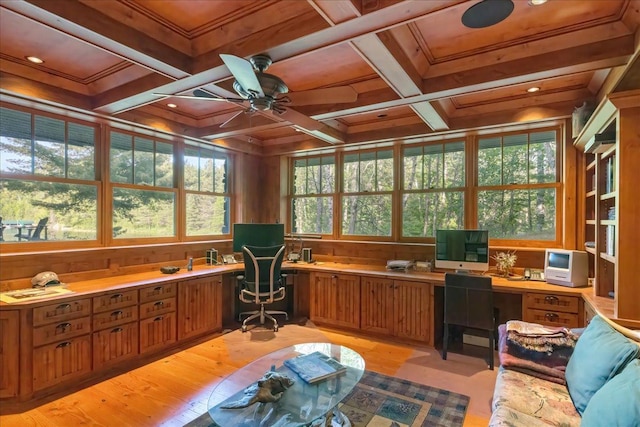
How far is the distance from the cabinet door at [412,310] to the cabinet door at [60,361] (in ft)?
10.2

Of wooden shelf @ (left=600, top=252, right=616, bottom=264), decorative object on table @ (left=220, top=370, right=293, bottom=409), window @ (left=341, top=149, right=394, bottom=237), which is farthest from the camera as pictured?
window @ (left=341, top=149, right=394, bottom=237)

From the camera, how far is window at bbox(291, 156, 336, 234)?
17.2 ft

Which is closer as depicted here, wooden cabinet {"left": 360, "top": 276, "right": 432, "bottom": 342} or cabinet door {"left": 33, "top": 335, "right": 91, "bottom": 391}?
cabinet door {"left": 33, "top": 335, "right": 91, "bottom": 391}

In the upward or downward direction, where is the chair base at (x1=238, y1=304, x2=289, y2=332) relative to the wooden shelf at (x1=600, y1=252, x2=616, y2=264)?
downward

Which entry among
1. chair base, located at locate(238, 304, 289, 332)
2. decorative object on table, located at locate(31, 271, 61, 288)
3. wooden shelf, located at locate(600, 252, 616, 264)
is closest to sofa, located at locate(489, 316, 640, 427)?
wooden shelf, located at locate(600, 252, 616, 264)

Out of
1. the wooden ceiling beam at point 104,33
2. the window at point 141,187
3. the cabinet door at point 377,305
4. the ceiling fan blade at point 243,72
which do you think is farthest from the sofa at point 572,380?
the window at point 141,187

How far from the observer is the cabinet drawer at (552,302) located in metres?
3.03

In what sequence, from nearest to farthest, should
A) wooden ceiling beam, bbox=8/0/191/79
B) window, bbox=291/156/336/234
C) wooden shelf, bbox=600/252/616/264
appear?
1. wooden ceiling beam, bbox=8/0/191/79
2. wooden shelf, bbox=600/252/616/264
3. window, bbox=291/156/336/234

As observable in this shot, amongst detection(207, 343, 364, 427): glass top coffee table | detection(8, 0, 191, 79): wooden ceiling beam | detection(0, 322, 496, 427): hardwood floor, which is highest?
detection(8, 0, 191, 79): wooden ceiling beam

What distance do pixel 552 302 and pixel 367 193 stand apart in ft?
8.45

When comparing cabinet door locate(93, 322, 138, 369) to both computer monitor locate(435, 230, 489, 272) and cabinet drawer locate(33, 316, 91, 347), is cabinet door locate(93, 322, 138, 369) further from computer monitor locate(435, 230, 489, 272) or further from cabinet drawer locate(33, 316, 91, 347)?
computer monitor locate(435, 230, 489, 272)

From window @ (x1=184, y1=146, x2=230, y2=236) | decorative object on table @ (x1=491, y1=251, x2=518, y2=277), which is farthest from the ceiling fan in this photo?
decorative object on table @ (x1=491, y1=251, x2=518, y2=277)

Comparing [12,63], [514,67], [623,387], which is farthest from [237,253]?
[623,387]

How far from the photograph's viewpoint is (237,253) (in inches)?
195
